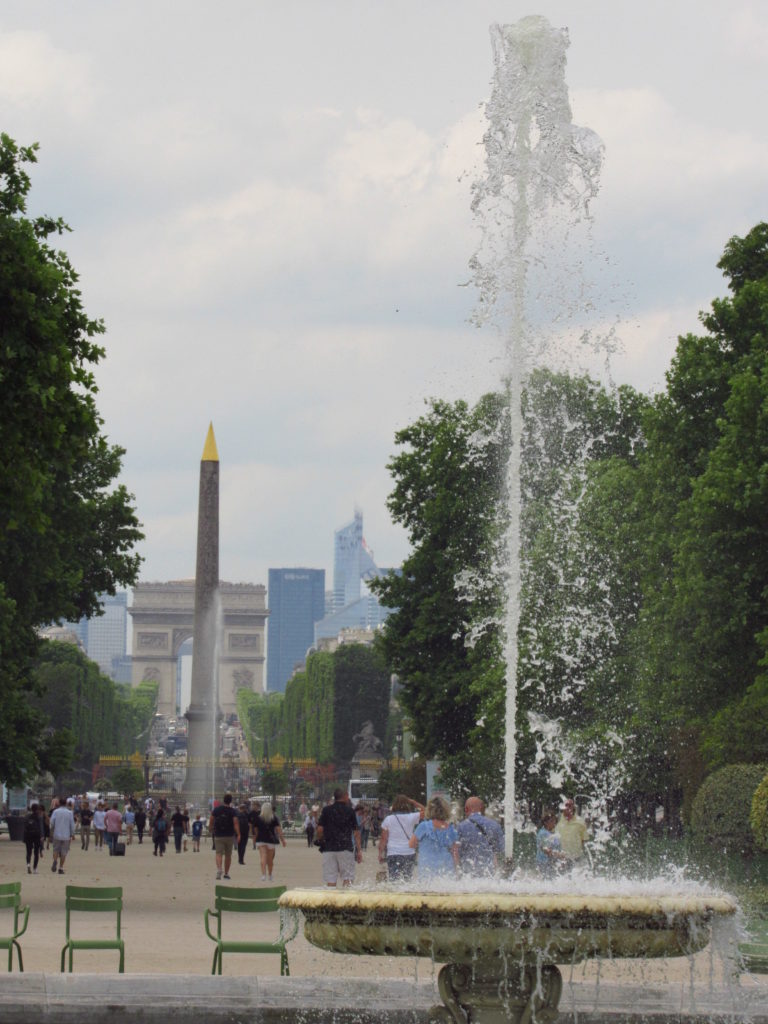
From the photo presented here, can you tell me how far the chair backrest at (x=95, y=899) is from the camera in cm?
1591

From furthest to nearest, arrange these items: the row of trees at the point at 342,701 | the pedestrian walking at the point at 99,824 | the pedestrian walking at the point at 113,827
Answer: the row of trees at the point at 342,701 → the pedestrian walking at the point at 99,824 → the pedestrian walking at the point at 113,827

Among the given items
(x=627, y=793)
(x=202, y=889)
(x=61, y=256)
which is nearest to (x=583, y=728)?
(x=627, y=793)

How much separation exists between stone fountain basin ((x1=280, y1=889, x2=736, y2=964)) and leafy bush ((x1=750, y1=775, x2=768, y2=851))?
17129mm

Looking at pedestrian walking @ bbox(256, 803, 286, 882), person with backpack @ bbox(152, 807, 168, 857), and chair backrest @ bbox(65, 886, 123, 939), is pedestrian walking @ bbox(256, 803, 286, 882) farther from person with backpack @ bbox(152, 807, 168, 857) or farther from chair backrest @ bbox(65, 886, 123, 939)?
chair backrest @ bbox(65, 886, 123, 939)

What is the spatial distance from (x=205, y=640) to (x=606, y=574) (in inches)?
1456

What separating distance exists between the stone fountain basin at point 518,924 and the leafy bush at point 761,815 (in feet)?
56.2

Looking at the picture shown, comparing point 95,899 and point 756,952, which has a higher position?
point 95,899

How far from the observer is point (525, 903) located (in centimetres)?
→ 959

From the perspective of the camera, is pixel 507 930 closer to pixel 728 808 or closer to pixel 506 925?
pixel 506 925

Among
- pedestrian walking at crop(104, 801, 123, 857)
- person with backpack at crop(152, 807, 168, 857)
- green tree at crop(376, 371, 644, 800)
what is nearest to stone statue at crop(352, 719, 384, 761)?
green tree at crop(376, 371, 644, 800)


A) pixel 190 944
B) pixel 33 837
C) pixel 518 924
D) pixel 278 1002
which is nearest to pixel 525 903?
pixel 518 924

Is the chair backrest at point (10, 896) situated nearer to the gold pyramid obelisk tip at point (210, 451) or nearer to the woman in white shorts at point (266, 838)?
the woman in white shorts at point (266, 838)

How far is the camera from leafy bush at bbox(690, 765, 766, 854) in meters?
29.5

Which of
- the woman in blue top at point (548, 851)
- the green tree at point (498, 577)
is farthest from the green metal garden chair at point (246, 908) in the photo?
the green tree at point (498, 577)
